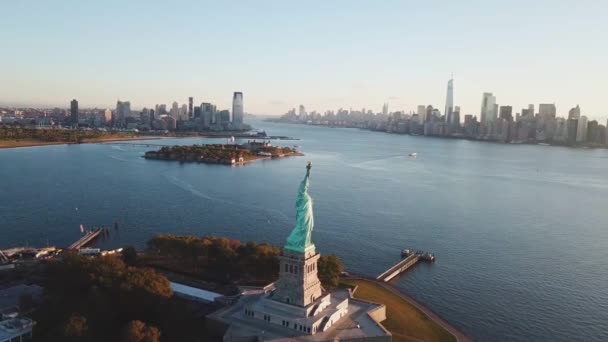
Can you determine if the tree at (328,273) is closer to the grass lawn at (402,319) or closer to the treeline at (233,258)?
the treeline at (233,258)

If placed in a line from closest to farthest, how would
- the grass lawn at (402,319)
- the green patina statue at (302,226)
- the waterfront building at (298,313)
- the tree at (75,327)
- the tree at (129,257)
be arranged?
1. the tree at (75,327)
2. the waterfront building at (298,313)
3. the green patina statue at (302,226)
4. the grass lawn at (402,319)
5. the tree at (129,257)

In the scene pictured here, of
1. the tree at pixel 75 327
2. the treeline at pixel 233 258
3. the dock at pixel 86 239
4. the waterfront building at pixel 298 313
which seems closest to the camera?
the tree at pixel 75 327

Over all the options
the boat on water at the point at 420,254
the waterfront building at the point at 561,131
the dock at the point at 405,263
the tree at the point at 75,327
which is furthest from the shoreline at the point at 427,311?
the waterfront building at the point at 561,131

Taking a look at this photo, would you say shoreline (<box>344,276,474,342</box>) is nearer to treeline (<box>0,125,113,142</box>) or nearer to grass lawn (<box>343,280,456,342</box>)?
grass lawn (<box>343,280,456,342</box>)

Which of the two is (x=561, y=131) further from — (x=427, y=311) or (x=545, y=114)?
(x=427, y=311)

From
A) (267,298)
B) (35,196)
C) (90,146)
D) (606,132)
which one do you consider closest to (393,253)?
(267,298)

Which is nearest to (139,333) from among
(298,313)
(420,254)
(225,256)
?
(298,313)
